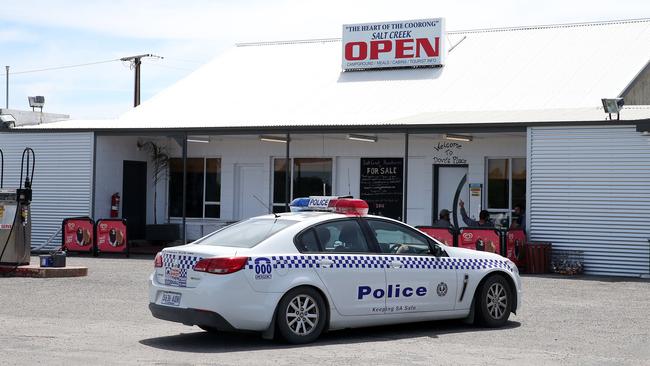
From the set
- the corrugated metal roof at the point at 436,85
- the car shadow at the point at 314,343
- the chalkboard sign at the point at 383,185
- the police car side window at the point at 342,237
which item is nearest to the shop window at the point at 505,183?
the corrugated metal roof at the point at 436,85

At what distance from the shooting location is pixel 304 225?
36.2ft

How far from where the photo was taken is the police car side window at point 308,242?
10820 millimetres

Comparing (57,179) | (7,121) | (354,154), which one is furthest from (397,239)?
(7,121)

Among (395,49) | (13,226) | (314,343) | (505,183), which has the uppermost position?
(395,49)

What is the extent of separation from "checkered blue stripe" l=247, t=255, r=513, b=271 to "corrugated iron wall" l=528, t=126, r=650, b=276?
8322mm

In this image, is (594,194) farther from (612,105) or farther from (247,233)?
(247,233)

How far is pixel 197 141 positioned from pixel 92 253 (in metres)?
5.37

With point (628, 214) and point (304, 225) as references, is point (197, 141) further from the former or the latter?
point (304, 225)

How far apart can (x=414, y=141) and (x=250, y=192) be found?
5.06 metres

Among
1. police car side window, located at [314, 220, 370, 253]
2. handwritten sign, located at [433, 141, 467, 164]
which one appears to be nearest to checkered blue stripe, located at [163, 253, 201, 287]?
police car side window, located at [314, 220, 370, 253]

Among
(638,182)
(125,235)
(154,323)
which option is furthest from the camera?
(125,235)

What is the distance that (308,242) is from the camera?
35.8 ft

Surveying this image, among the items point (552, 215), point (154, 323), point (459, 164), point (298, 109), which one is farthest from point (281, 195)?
point (154, 323)

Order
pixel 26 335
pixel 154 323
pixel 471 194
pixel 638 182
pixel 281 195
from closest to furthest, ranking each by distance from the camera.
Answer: pixel 26 335 < pixel 154 323 < pixel 638 182 < pixel 471 194 < pixel 281 195
